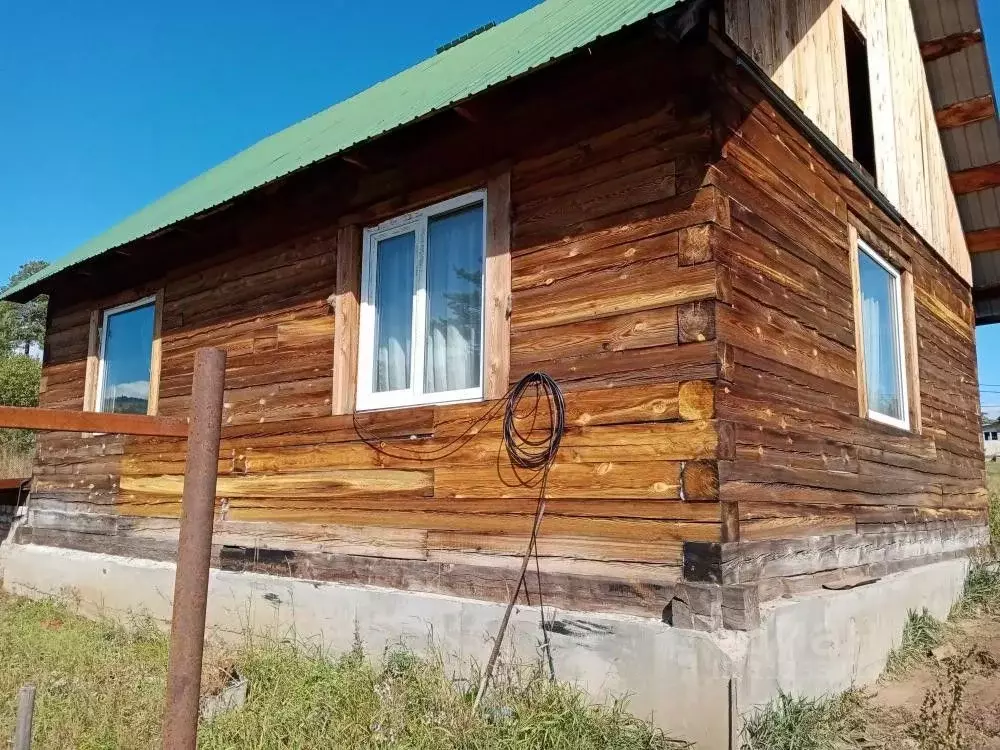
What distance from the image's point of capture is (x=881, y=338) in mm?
6812

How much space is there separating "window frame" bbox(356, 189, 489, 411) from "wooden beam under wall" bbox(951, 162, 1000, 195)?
6.22 m

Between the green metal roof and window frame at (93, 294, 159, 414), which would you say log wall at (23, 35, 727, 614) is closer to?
the green metal roof

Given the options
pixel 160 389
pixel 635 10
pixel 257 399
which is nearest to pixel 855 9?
pixel 635 10

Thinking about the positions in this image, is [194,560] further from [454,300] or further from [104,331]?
[104,331]

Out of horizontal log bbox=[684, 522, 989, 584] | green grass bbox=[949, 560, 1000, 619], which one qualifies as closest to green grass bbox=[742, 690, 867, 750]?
horizontal log bbox=[684, 522, 989, 584]

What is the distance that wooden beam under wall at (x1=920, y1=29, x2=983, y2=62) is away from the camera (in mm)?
8141

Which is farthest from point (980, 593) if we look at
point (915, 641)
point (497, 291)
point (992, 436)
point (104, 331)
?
point (992, 436)

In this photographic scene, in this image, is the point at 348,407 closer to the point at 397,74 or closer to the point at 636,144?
the point at 636,144

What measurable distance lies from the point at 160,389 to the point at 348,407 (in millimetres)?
2706

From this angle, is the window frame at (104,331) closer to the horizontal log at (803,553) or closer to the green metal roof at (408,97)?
the green metal roof at (408,97)

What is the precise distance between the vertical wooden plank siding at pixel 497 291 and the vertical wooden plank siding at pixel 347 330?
1.23 meters

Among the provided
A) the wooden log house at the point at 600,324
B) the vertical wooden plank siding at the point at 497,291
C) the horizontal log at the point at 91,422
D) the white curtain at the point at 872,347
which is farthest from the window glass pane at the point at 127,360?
the white curtain at the point at 872,347

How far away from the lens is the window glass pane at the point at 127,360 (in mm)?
8125

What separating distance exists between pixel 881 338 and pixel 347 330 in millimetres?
4321
